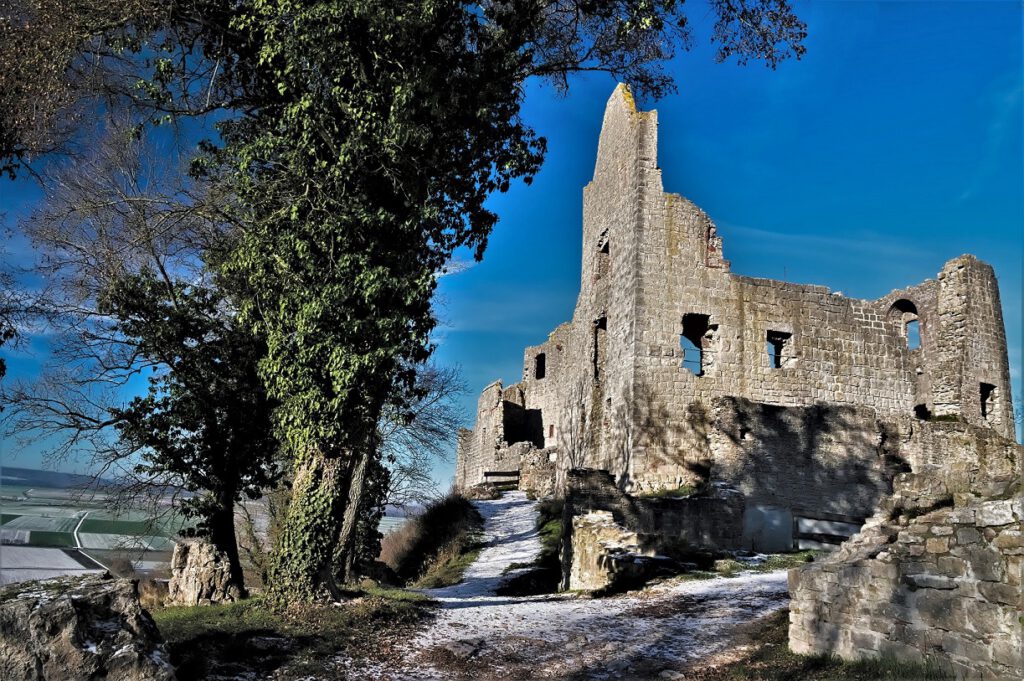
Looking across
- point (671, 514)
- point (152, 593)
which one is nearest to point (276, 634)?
point (152, 593)

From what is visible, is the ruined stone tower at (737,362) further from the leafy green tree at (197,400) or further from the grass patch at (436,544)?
the leafy green tree at (197,400)

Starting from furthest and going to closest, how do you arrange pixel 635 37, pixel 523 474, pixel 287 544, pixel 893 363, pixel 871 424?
pixel 523 474
pixel 893 363
pixel 871 424
pixel 635 37
pixel 287 544

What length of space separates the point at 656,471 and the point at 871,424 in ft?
17.3

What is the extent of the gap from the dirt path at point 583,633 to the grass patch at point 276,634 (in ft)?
1.27

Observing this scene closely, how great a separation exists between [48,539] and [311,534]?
14476mm

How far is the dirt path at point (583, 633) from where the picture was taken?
7742 mm

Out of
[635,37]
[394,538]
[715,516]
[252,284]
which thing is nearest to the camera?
[252,284]

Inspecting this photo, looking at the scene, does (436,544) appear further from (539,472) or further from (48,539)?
(48,539)

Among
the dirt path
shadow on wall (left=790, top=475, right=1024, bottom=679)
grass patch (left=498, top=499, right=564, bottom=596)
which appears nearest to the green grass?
grass patch (left=498, top=499, right=564, bottom=596)

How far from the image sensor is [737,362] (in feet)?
70.2

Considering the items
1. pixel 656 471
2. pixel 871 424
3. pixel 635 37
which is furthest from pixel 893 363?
pixel 635 37

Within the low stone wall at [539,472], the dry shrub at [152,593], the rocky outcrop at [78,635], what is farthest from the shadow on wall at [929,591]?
A: the low stone wall at [539,472]

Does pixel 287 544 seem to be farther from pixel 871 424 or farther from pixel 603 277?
pixel 603 277

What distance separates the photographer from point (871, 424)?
18203 mm
